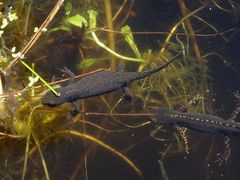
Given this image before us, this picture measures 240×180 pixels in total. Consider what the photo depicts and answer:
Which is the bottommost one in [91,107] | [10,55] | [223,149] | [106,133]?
[223,149]

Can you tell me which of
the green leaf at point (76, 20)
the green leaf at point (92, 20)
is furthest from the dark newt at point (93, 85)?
the green leaf at point (92, 20)

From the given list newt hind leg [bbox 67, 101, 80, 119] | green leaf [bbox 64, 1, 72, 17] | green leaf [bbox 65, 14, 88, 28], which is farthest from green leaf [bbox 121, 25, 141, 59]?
newt hind leg [bbox 67, 101, 80, 119]

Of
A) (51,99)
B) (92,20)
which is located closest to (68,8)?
(92,20)

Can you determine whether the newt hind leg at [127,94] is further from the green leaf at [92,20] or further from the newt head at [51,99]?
the green leaf at [92,20]

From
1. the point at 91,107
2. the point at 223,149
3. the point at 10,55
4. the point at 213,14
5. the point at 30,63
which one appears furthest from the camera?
the point at 213,14

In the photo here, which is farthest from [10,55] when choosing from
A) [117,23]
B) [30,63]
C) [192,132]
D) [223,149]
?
[223,149]

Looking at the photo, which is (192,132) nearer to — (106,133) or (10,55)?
(106,133)
